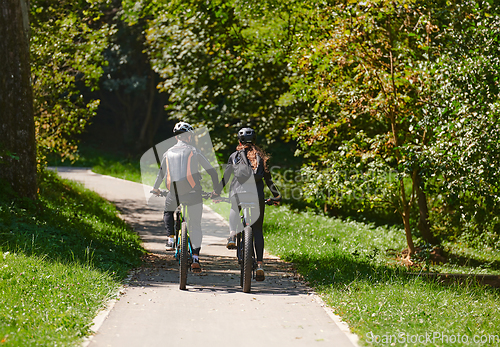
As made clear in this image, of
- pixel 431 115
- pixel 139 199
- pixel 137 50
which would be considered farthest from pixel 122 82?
pixel 431 115

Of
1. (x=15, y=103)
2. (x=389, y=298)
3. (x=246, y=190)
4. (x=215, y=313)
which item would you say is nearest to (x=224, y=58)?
(x=15, y=103)

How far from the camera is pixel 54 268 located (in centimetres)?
662

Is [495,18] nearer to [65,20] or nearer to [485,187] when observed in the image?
[485,187]

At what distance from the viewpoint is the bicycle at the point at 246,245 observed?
6.54 metres

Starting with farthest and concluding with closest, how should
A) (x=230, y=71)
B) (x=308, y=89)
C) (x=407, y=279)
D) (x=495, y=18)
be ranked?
(x=230, y=71)
(x=308, y=89)
(x=495, y=18)
(x=407, y=279)

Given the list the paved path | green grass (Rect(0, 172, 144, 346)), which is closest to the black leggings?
the paved path

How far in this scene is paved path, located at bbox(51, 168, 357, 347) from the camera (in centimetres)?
488

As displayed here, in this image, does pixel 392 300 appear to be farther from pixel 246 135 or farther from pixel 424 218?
pixel 424 218

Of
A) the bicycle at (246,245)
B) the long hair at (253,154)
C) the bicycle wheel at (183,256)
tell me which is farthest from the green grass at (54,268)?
the long hair at (253,154)

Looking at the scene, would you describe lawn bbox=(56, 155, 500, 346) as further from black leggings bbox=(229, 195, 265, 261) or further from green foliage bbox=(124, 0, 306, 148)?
green foliage bbox=(124, 0, 306, 148)

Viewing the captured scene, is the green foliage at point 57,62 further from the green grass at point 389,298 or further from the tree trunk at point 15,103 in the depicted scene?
the green grass at point 389,298

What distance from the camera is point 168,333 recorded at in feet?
16.4

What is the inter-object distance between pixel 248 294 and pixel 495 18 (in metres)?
6.14

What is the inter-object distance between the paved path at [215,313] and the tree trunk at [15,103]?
301 centimetres
